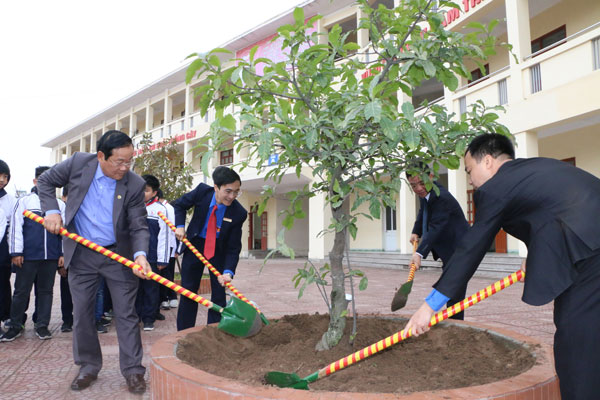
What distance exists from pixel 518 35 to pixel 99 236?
10639mm

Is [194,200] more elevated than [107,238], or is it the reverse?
[194,200]

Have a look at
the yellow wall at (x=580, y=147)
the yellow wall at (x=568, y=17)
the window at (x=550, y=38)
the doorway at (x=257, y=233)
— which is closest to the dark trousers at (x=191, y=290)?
the yellow wall at (x=580, y=147)

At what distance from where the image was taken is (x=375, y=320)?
3609 millimetres

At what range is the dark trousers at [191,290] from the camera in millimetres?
4113

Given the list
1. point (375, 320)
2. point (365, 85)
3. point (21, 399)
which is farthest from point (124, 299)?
point (365, 85)

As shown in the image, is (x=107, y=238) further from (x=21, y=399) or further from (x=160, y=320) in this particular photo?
(x=160, y=320)

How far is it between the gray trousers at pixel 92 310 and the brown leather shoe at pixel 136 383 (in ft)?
0.21

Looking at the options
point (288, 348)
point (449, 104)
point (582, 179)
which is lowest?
point (288, 348)

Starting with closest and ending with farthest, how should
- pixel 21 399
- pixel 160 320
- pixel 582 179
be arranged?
pixel 582 179 → pixel 21 399 → pixel 160 320

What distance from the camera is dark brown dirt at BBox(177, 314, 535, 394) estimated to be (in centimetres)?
241

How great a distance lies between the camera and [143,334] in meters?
5.28

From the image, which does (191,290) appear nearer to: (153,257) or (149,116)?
(153,257)

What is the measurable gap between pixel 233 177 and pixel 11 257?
9.50 ft

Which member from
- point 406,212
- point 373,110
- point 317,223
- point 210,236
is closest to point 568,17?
point 406,212
